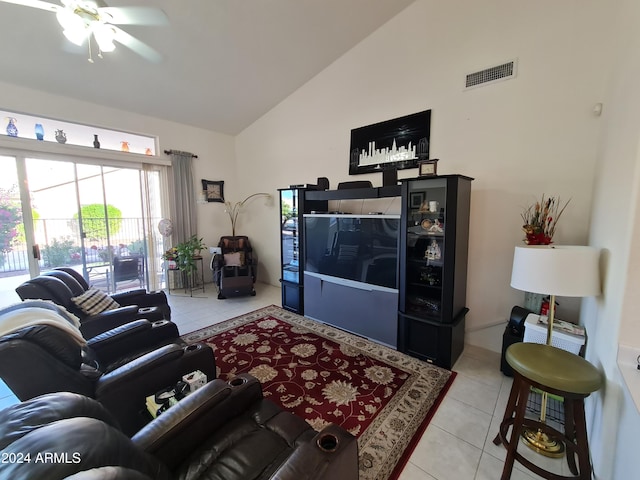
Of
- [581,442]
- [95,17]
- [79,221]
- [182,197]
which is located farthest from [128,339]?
[182,197]

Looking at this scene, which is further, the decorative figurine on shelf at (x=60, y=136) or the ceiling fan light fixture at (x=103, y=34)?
the decorative figurine on shelf at (x=60, y=136)

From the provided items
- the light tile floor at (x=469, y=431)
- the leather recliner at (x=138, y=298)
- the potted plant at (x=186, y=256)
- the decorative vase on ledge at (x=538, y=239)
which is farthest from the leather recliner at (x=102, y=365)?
the decorative vase on ledge at (x=538, y=239)

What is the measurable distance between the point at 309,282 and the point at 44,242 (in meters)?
3.67

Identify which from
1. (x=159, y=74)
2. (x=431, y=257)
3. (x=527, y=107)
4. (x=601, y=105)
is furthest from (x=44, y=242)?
(x=601, y=105)

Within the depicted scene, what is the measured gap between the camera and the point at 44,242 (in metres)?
3.67

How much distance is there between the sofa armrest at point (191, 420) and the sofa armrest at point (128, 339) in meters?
1.09

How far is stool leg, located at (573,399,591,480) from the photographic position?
132 centimetres

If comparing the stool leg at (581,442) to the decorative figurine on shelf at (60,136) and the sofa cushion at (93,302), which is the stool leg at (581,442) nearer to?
the sofa cushion at (93,302)

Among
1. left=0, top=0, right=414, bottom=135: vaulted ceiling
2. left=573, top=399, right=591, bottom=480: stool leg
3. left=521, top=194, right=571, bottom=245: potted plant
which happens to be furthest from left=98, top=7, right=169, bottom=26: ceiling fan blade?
left=573, top=399, right=591, bottom=480: stool leg

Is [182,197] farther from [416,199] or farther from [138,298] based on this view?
[416,199]

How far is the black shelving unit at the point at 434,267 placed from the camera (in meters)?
2.45

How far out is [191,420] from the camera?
118 cm

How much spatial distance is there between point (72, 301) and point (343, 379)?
247 cm

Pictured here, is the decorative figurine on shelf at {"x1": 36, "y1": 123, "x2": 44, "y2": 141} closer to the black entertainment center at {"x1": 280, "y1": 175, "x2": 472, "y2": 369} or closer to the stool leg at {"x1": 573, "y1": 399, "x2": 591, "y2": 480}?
the black entertainment center at {"x1": 280, "y1": 175, "x2": 472, "y2": 369}
